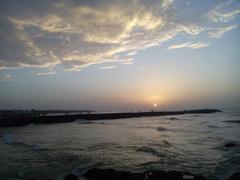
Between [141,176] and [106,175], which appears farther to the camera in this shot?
[106,175]

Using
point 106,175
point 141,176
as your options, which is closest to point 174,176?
point 141,176

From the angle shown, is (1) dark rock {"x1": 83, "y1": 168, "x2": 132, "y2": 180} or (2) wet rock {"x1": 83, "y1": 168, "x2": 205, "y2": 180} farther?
(1) dark rock {"x1": 83, "y1": 168, "x2": 132, "y2": 180}

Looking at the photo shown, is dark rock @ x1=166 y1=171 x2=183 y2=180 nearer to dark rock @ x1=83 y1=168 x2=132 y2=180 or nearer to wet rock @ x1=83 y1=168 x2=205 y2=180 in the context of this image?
wet rock @ x1=83 y1=168 x2=205 y2=180

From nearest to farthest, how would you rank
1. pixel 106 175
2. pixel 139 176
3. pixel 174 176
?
pixel 174 176 → pixel 139 176 → pixel 106 175

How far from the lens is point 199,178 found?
1045cm

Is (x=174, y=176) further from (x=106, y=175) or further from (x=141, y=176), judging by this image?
(x=106, y=175)

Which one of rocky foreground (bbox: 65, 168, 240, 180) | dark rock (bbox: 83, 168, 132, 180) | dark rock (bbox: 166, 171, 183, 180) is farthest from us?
dark rock (bbox: 83, 168, 132, 180)

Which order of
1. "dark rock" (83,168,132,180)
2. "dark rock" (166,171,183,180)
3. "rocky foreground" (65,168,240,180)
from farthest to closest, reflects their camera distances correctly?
"dark rock" (83,168,132,180) < "rocky foreground" (65,168,240,180) < "dark rock" (166,171,183,180)

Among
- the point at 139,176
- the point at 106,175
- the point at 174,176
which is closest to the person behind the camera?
the point at 174,176

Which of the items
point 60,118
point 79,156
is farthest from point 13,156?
point 60,118

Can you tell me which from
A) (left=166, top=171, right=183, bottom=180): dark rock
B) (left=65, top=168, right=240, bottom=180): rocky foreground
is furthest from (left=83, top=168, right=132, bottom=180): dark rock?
(left=166, top=171, right=183, bottom=180): dark rock

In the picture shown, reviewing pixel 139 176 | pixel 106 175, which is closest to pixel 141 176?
pixel 139 176

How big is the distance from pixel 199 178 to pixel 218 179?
1592mm

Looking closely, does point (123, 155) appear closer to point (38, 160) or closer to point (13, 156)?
point (38, 160)
